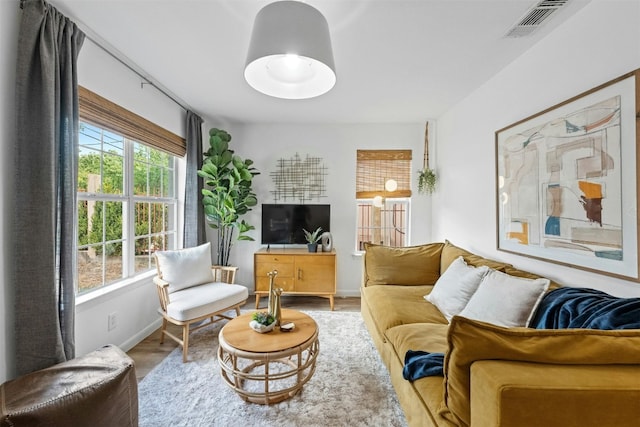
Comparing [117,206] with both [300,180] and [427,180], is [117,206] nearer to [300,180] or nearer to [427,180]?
[300,180]

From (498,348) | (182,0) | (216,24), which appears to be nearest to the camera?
(498,348)

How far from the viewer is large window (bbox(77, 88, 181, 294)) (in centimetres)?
219

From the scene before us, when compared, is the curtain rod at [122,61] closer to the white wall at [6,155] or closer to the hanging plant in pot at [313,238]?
the white wall at [6,155]

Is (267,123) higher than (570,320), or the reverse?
(267,123)

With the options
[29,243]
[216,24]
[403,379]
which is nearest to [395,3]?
[216,24]

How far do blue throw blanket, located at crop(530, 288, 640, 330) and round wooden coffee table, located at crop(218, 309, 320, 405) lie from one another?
1301mm

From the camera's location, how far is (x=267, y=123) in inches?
158

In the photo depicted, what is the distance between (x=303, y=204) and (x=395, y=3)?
2.68 m

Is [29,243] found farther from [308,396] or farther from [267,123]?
[267,123]

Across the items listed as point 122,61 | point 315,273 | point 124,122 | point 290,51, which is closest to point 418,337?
point 290,51

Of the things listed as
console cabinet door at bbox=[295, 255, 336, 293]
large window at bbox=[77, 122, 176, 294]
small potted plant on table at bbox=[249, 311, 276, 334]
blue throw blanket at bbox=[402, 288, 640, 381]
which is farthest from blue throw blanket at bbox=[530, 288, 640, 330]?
large window at bbox=[77, 122, 176, 294]

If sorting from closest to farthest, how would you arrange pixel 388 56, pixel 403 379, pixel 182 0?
pixel 403 379 → pixel 182 0 → pixel 388 56

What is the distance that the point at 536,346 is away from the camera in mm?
886

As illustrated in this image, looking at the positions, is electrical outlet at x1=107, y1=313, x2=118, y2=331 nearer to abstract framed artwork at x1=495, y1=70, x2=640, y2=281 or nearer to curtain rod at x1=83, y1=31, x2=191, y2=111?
curtain rod at x1=83, y1=31, x2=191, y2=111
